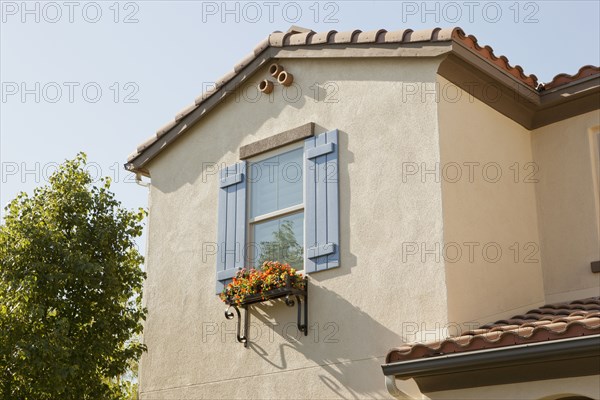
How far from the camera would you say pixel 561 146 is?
10641 mm

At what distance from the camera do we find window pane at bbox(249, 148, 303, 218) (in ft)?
35.6

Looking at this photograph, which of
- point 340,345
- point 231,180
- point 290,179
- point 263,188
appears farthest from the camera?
point 231,180

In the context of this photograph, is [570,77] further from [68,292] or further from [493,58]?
[68,292]

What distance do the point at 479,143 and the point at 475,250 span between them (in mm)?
1315

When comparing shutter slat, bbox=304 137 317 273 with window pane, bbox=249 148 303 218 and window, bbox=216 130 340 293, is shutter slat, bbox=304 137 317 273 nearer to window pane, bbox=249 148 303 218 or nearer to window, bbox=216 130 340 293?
window, bbox=216 130 340 293

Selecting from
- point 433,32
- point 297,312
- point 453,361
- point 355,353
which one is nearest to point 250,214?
point 297,312

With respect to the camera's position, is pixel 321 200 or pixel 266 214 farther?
pixel 266 214

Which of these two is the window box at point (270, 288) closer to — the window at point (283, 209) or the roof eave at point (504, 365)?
the window at point (283, 209)

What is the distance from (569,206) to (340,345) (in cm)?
308

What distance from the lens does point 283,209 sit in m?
10.8

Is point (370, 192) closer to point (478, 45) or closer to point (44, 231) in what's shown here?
point (478, 45)

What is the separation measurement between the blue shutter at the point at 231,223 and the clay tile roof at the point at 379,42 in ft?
3.91

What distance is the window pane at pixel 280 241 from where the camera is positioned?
10562 millimetres

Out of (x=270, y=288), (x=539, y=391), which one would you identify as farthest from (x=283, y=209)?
(x=539, y=391)
